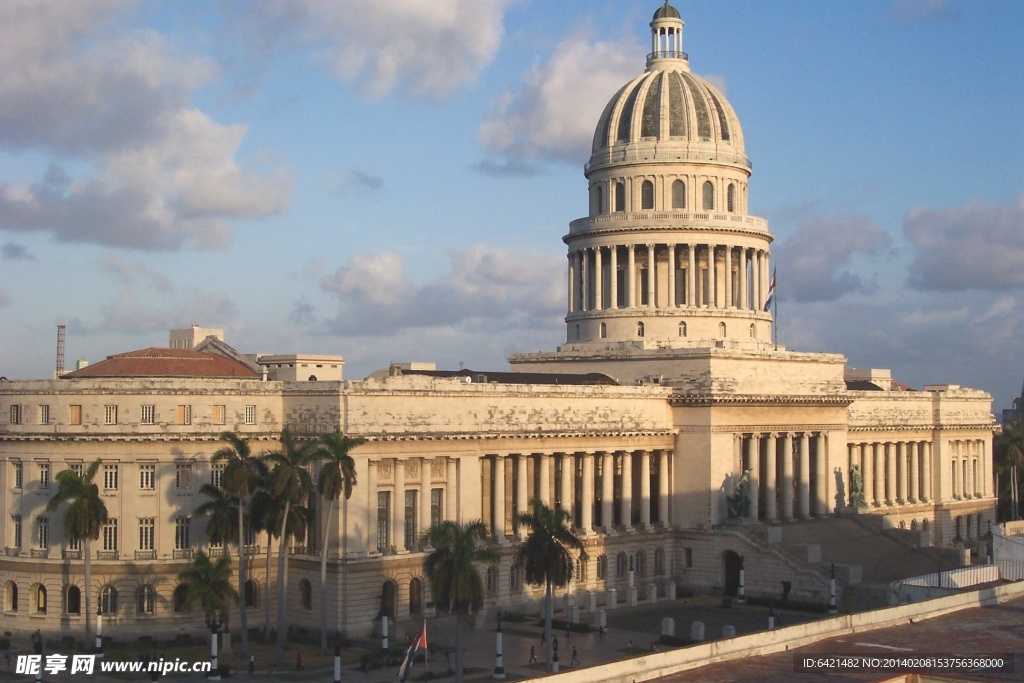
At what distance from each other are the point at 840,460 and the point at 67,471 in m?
60.1

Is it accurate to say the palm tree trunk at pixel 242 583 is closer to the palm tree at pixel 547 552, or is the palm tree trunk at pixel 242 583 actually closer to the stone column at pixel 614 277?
the palm tree at pixel 547 552

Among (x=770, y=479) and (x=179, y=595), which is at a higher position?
(x=770, y=479)

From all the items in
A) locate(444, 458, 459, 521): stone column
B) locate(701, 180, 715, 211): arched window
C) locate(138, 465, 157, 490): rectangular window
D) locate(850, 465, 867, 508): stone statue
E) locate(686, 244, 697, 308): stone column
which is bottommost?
locate(850, 465, 867, 508): stone statue

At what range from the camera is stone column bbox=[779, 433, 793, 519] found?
102m

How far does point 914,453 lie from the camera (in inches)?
4943

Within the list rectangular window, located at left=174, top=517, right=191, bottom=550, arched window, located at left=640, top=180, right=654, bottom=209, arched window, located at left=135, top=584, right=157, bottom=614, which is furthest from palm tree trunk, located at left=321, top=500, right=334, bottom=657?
arched window, located at left=640, top=180, right=654, bottom=209

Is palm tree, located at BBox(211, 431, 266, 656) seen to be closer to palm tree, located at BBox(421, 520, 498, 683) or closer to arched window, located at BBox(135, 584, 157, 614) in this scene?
arched window, located at BBox(135, 584, 157, 614)

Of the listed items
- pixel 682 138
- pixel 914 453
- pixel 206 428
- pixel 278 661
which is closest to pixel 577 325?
pixel 682 138

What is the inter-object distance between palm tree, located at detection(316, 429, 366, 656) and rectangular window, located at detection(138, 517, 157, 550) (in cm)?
952

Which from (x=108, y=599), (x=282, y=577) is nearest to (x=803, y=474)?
(x=282, y=577)

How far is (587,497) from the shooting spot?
298 ft

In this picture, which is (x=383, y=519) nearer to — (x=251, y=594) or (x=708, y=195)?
(x=251, y=594)

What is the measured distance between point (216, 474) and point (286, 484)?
293 inches

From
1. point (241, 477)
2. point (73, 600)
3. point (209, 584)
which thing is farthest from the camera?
point (73, 600)
